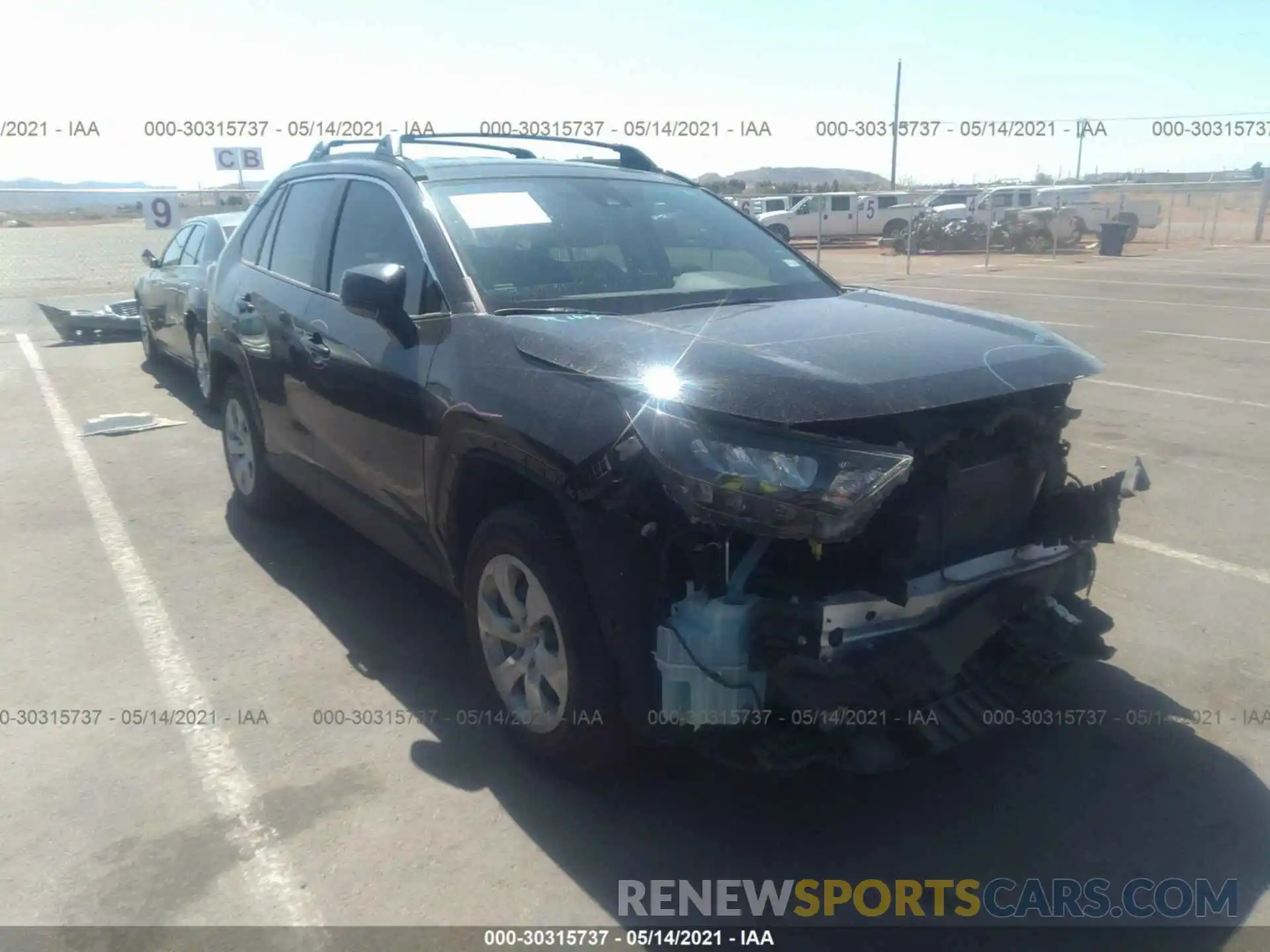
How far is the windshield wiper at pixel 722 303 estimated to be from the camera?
362 centimetres

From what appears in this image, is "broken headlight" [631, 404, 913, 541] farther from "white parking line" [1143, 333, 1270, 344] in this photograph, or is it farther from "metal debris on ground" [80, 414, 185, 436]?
"white parking line" [1143, 333, 1270, 344]

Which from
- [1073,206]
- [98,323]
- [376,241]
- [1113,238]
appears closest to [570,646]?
[376,241]

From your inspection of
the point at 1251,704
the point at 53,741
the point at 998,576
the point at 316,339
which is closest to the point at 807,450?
the point at 998,576

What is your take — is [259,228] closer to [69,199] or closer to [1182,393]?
[1182,393]

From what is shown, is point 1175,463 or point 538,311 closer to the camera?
point 538,311

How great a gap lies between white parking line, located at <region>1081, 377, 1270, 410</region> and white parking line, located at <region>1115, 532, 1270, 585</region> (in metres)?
2.88

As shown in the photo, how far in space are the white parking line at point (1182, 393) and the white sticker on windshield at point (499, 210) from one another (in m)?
5.45

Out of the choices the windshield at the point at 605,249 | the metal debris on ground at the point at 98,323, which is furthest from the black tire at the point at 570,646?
the metal debris on ground at the point at 98,323

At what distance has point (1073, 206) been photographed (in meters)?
30.0

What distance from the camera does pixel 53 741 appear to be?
365 cm

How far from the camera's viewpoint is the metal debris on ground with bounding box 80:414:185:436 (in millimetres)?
8078

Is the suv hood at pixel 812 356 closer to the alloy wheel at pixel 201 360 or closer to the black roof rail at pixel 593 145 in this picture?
the black roof rail at pixel 593 145

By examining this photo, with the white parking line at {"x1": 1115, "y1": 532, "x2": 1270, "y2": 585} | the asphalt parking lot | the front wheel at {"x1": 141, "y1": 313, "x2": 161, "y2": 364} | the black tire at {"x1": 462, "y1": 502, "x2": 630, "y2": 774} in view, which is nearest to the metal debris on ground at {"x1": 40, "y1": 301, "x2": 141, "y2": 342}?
the front wheel at {"x1": 141, "y1": 313, "x2": 161, "y2": 364}

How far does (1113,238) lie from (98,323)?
81.6ft
